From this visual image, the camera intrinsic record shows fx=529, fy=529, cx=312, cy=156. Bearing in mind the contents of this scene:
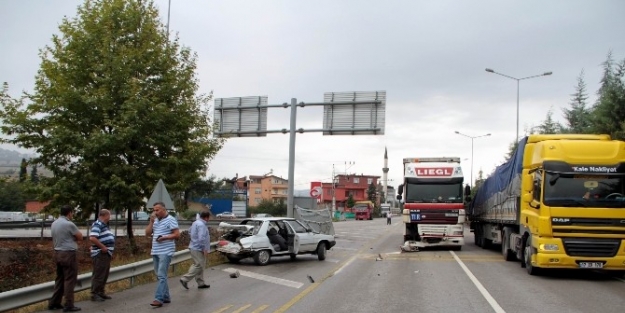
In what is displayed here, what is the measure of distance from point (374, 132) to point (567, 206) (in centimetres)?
1060

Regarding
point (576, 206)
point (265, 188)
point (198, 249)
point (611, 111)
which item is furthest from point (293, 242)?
point (265, 188)

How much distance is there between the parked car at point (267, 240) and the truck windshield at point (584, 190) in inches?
296

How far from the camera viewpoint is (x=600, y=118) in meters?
27.8

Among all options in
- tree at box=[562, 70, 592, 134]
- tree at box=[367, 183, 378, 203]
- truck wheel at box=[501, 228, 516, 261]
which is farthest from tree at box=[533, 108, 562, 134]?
tree at box=[367, 183, 378, 203]

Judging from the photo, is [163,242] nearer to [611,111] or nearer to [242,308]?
[242,308]

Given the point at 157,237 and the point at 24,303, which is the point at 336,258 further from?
the point at 24,303

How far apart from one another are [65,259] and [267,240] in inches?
311

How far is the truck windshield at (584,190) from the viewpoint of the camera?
12594mm

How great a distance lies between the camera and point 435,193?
2197 cm

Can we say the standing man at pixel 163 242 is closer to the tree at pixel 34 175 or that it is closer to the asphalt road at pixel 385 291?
the asphalt road at pixel 385 291

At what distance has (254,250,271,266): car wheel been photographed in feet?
51.0

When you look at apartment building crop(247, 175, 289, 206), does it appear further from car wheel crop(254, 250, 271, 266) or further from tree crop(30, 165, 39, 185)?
car wheel crop(254, 250, 271, 266)

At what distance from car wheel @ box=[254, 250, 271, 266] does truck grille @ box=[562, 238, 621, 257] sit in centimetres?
812

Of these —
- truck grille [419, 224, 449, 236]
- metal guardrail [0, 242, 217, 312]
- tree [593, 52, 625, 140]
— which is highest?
tree [593, 52, 625, 140]
